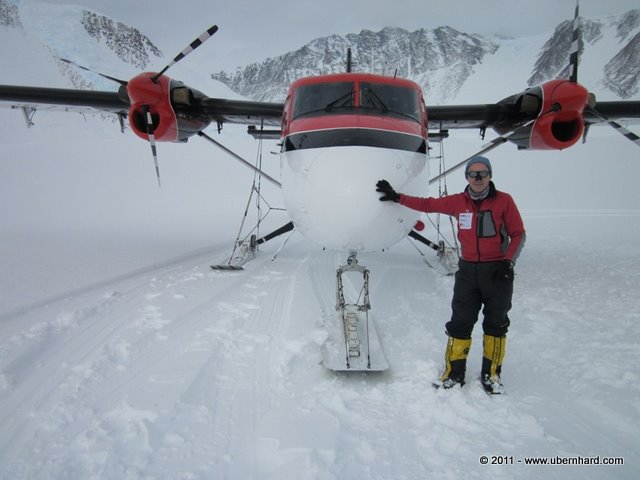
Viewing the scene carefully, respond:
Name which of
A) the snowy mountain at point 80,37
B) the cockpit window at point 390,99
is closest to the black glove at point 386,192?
the cockpit window at point 390,99

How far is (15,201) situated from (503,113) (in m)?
12.5

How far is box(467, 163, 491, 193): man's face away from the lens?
2.52 m

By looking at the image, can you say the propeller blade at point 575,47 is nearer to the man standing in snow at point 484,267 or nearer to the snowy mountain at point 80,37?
the man standing in snow at point 484,267

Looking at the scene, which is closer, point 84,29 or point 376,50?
point 84,29

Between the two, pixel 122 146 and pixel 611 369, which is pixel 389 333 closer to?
pixel 611 369

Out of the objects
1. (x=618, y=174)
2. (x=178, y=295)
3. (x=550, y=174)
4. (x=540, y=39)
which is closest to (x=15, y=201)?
(x=178, y=295)

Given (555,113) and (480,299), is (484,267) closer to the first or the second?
(480,299)

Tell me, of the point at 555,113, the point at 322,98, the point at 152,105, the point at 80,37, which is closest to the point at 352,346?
the point at 322,98

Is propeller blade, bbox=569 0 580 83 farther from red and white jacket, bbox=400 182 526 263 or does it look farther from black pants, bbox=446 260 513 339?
→ black pants, bbox=446 260 513 339

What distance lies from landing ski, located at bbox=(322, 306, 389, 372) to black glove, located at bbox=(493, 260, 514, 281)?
1040mm

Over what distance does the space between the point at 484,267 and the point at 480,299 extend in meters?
0.28

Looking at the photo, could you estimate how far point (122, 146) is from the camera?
19.4 m

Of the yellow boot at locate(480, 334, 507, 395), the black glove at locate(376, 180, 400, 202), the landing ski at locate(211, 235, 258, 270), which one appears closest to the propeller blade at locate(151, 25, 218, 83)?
the landing ski at locate(211, 235, 258, 270)

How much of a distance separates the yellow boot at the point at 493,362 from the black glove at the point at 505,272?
472mm
